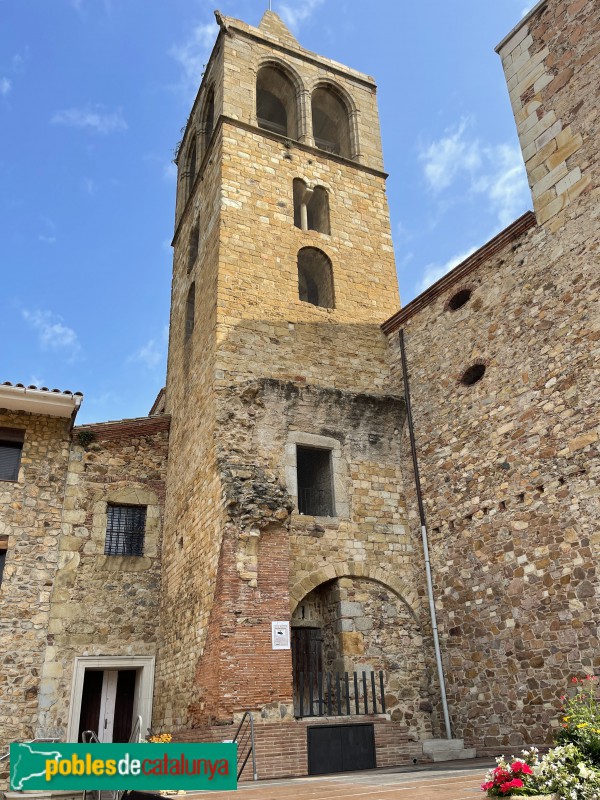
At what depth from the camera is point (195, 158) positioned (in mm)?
17297

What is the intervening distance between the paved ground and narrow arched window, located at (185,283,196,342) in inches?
367

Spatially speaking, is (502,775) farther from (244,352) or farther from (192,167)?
(192,167)

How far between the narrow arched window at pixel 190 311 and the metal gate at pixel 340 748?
28.1 feet

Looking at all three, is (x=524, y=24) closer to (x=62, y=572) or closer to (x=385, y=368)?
(x=385, y=368)

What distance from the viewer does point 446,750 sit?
898 cm

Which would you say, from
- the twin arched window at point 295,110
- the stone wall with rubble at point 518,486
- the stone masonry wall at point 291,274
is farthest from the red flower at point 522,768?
the twin arched window at point 295,110

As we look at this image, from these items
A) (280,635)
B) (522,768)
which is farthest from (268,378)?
(522,768)

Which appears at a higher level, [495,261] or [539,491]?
[495,261]

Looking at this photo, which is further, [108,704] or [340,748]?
[108,704]

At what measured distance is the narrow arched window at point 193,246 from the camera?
602 inches

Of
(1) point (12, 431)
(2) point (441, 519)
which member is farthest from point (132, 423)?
(2) point (441, 519)

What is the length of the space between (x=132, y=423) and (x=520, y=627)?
8.26 m

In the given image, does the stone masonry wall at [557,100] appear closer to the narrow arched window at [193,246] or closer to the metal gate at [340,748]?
the narrow arched window at [193,246]

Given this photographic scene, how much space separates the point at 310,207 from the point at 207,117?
4.39 meters
